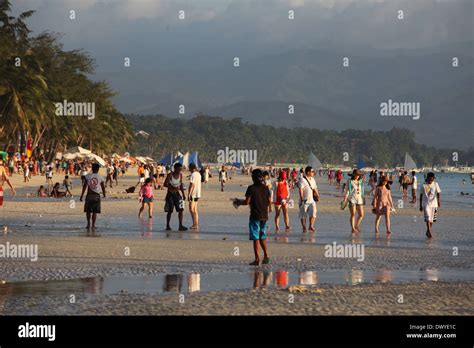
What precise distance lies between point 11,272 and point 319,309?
539 centimetres

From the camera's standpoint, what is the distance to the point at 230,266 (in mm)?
15203

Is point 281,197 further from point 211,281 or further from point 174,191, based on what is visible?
point 211,281

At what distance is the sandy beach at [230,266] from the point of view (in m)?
10.9

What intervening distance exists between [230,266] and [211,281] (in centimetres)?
194

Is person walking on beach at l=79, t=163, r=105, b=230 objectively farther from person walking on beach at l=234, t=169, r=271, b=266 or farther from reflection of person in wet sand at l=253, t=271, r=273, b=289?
reflection of person in wet sand at l=253, t=271, r=273, b=289

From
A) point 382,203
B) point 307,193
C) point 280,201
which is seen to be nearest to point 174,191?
point 280,201

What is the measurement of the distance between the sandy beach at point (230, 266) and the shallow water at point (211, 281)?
4cm

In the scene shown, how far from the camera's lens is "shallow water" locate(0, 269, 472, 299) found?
12.1m

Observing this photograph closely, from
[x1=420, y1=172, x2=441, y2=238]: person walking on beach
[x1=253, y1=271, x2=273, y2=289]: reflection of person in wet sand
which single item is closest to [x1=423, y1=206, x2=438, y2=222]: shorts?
[x1=420, y1=172, x2=441, y2=238]: person walking on beach

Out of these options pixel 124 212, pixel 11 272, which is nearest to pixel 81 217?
pixel 124 212

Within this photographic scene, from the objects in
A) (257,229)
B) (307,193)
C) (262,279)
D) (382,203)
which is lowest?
(262,279)

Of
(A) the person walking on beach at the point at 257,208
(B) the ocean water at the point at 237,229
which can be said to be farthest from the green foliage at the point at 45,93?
(A) the person walking on beach at the point at 257,208

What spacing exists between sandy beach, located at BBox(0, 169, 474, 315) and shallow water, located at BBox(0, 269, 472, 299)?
0.14 ft

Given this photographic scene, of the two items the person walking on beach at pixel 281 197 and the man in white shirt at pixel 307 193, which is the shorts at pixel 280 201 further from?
the man in white shirt at pixel 307 193
